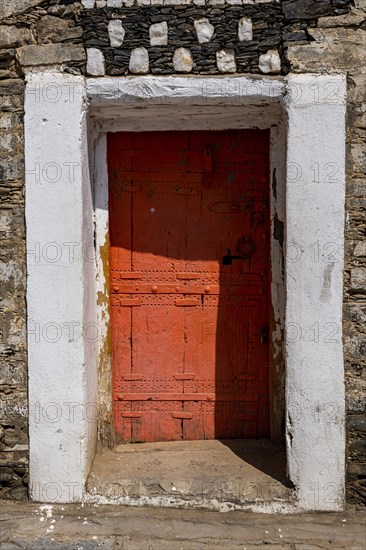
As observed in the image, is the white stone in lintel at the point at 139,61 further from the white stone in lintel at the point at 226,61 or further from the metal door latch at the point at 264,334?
the metal door latch at the point at 264,334

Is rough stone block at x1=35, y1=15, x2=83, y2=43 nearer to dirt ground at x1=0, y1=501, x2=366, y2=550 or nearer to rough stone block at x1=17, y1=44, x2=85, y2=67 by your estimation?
rough stone block at x1=17, y1=44, x2=85, y2=67

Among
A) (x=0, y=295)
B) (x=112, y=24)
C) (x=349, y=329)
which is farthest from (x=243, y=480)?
(x=112, y=24)

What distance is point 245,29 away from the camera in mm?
3381

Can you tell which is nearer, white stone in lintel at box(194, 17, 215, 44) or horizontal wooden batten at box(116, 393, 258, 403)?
white stone in lintel at box(194, 17, 215, 44)

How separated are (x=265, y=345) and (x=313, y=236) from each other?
0.87 metres

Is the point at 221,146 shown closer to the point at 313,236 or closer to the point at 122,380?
the point at 313,236

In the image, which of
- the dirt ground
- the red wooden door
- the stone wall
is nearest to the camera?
the dirt ground

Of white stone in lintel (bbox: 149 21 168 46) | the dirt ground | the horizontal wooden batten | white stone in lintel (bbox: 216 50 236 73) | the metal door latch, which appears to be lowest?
the dirt ground

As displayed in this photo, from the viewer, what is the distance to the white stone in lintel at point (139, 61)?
341cm

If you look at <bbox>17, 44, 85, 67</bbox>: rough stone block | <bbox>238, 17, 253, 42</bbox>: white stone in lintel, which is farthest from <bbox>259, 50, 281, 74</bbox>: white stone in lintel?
<bbox>17, 44, 85, 67</bbox>: rough stone block

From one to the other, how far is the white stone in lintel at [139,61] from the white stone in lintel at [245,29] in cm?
56

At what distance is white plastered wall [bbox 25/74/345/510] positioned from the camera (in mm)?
3385

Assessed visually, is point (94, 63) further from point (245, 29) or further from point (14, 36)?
point (245, 29)

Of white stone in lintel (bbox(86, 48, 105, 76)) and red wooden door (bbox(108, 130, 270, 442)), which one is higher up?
white stone in lintel (bbox(86, 48, 105, 76))
